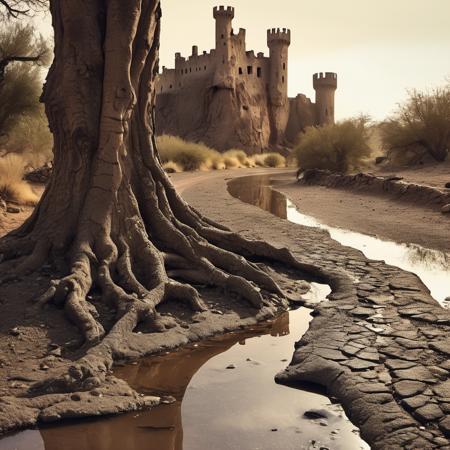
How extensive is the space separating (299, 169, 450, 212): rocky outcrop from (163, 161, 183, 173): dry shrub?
27.2 ft

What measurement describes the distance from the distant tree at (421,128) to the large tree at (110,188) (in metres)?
23.6

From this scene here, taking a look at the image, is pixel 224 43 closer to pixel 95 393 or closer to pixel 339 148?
pixel 339 148

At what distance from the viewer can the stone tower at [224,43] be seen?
49094 mm

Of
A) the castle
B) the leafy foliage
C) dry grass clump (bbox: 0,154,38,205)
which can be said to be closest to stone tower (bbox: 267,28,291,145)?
the castle

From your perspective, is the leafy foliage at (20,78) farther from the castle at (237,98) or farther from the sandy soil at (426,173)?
the castle at (237,98)

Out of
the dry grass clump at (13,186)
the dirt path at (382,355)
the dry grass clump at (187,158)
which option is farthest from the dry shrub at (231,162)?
the dirt path at (382,355)

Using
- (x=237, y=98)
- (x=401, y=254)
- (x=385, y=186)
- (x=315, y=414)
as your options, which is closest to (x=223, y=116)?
(x=237, y=98)

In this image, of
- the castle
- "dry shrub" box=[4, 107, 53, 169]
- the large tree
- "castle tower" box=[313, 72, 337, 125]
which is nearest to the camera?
the large tree

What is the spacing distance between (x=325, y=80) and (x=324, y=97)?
5.49ft

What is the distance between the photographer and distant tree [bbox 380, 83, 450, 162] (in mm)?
28734

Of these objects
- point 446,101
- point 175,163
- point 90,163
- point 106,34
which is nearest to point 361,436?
point 90,163

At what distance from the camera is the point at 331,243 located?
37.1ft

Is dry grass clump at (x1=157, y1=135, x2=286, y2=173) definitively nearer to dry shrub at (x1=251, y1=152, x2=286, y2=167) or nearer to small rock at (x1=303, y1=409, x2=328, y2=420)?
dry shrub at (x1=251, y1=152, x2=286, y2=167)

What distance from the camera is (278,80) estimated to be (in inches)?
2131
